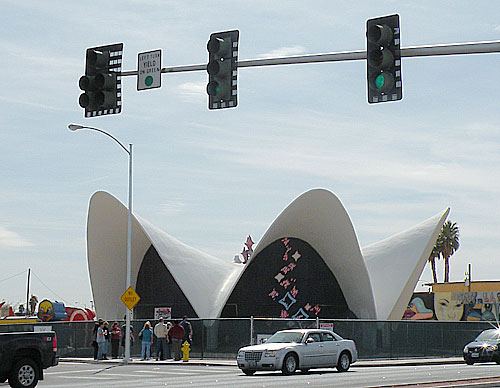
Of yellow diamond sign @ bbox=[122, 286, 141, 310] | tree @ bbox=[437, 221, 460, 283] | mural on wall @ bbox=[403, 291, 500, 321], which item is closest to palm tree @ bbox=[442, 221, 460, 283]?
tree @ bbox=[437, 221, 460, 283]

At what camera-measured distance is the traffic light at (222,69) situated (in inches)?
503

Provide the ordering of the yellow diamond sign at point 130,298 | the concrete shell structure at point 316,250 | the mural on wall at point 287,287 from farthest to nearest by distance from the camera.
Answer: the mural on wall at point 287,287
the concrete shell structure at point 316,250
the yellow diamond sign at point 130,298

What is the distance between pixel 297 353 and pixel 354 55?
14.8m

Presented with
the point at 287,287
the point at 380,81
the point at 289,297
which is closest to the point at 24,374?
the point at 380,81

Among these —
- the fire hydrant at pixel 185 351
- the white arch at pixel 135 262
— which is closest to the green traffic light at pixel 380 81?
the fire hydrant at pixel 185 351

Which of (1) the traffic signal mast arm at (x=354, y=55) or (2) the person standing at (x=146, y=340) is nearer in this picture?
(1) the traffic signal mast arm at (x=354, y=55)

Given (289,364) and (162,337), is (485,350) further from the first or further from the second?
(162,337)

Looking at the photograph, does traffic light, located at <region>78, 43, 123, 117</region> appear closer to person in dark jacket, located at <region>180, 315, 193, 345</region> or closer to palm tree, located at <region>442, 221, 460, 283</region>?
person in dark jacket, located at <region>180, 315, 193, 345</region>

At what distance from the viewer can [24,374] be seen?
18.9 meters

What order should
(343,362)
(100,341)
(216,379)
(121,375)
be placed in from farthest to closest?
1. (100,341)
2. (343,362)
3. (121,375)
4. (216,379)

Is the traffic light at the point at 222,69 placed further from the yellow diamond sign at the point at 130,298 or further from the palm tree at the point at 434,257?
the palm tree at the point at 434,257

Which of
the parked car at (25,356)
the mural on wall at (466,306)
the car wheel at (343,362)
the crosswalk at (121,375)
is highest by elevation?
the mural on wall at (466,306)

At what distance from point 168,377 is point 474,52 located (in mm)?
15687

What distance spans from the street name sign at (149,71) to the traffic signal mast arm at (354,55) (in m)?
0.10
